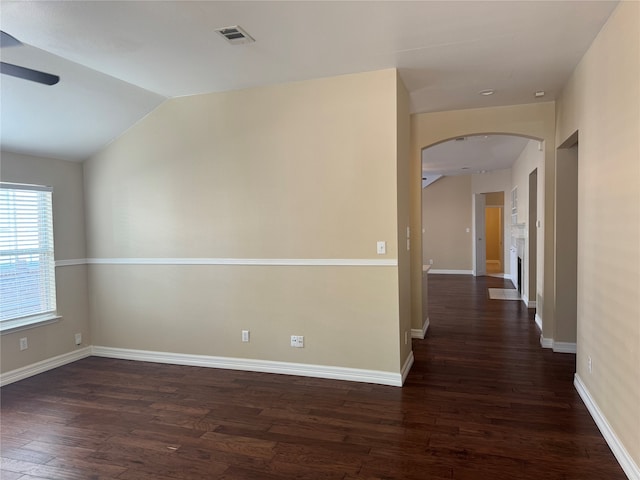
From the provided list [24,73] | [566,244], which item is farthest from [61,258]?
[566,244]

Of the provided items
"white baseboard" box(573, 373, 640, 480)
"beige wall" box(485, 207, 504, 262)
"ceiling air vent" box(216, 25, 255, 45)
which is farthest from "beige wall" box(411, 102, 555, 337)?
"beige wall" box(485, 207, 504, 262)

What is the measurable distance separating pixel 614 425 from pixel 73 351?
16.4 ft

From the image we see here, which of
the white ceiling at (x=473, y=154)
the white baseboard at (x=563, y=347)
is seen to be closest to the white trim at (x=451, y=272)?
the white ceiling at (x=473, y=154)

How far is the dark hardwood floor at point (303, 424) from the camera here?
247 centimetres

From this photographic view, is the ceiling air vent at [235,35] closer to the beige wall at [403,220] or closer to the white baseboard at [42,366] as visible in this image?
the beige wall at [403,220]

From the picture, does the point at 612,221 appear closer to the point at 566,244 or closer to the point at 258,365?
the point at 566,244

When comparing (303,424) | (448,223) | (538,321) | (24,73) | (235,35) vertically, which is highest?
(235,35)

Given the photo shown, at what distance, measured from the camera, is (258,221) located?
4031 mm

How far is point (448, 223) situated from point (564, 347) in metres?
7.52

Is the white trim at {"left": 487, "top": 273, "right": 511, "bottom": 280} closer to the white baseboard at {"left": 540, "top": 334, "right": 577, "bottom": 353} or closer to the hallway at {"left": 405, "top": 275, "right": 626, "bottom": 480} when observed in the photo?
the hallway at {"left": 405, "top": 275, "right": 626, "bottom": 480}

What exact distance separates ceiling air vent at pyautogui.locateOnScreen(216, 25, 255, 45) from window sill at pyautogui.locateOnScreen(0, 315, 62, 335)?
339 centimetres

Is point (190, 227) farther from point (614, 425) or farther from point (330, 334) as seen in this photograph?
point (614, 425)

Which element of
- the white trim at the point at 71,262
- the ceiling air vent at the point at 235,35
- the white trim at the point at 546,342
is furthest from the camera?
the white trim at the point at 546,342

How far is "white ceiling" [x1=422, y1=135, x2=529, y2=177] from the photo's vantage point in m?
6.61
